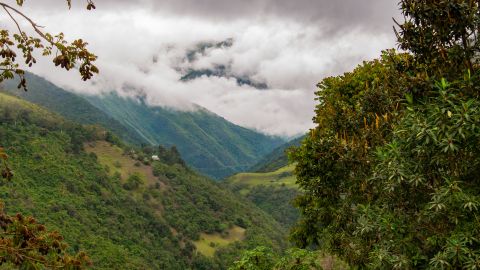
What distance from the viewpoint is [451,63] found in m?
11.6

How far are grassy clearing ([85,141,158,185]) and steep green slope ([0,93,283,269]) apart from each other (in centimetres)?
40

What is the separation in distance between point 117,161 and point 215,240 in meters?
49.2

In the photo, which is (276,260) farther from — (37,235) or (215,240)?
(215,240)

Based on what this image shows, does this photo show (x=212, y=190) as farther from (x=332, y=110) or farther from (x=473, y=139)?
(x=473, y=139)

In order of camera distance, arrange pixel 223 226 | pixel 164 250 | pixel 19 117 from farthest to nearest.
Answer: pixel 223 226 < pixel 19 117 < pixel 164 250

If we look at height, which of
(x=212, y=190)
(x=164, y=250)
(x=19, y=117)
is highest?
(x=19, y=117)

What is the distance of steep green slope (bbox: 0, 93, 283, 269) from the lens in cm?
11600

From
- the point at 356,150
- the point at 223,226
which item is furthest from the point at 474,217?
the point at 223,226

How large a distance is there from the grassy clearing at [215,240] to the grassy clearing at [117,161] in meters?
32.0

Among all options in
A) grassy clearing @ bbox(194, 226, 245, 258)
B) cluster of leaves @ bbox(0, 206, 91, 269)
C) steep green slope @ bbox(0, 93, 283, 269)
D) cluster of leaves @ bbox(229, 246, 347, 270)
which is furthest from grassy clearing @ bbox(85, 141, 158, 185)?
cluster of leaves @ bbox(0, 206, 91, 269)

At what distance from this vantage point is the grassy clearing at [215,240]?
151600 millimetres

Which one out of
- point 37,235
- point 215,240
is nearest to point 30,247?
point 37,235

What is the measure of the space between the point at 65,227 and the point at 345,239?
10753 centimetres

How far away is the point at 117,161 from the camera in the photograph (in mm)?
172000
